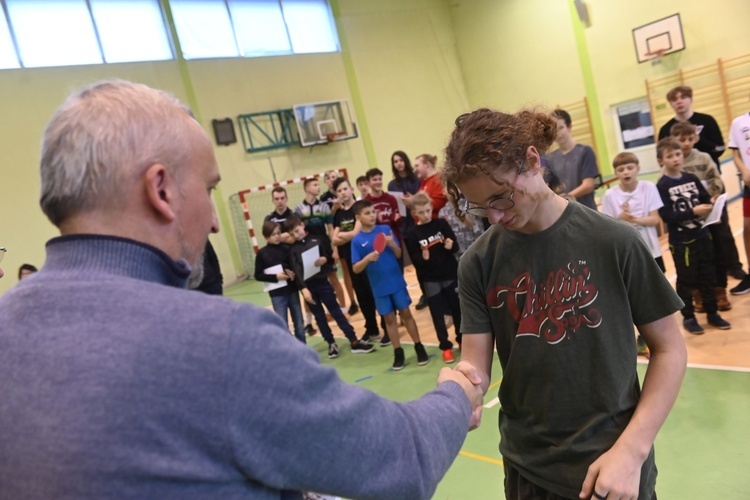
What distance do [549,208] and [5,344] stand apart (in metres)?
1.22

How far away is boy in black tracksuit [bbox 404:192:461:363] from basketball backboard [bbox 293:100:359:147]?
8.75 meters

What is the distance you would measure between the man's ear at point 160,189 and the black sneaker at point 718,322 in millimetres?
4441

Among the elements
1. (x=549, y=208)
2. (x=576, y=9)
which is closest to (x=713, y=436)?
(x=549, y=208)

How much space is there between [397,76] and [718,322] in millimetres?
12416

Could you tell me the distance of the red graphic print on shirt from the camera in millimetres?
1396

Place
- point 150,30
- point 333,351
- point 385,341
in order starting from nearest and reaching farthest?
point 333,351, point 385,341, point 150,30

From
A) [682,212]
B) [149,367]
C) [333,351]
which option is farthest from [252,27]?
[149,367]

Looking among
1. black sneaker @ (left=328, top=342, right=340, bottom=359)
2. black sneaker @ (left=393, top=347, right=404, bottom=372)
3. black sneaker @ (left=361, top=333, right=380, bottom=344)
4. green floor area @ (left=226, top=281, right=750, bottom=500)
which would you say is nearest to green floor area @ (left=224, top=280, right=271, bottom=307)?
black sneaker @ (left=361, top=333, right=380, bottom=344)

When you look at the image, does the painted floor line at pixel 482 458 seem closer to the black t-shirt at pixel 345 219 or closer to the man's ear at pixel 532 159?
the man's ear at pixel 532 159

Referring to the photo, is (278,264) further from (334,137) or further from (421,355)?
(334,137)

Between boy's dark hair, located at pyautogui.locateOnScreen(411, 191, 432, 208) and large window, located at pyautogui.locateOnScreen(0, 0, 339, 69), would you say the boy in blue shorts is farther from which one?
large window, located at pyautogui.locateOnScreen(0, 0, 339, 69)

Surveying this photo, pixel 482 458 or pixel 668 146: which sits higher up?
pixel 668 146

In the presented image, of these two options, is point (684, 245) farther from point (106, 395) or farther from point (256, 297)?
point (256, 297)

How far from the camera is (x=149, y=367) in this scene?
745mm
